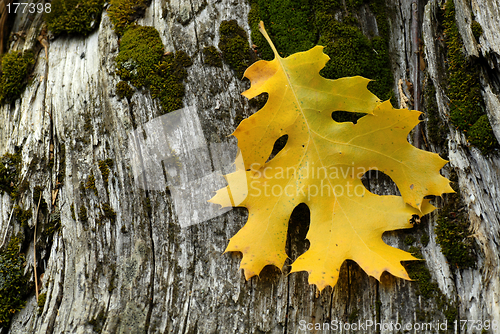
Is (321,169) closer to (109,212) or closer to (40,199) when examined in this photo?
(109,212)

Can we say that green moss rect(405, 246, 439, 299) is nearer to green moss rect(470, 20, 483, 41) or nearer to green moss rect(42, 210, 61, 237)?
green moss rect(470, 20, 483, 41)

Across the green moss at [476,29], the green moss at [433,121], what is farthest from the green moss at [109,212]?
the green moss at [476,29]

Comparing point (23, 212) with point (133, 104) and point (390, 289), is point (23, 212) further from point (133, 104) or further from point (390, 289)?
point (390, 289)

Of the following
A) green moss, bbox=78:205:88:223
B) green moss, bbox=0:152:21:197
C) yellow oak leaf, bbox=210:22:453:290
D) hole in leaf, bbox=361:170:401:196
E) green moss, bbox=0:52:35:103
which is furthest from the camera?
green moss, bbox=0:52:35:103

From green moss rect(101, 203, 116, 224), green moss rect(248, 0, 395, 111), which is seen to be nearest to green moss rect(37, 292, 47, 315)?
green moss rect(101, 203, 116, 224)

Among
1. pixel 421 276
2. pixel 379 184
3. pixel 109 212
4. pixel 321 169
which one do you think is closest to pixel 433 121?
pixel 379 184

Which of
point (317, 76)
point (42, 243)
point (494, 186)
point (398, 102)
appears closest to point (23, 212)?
point (42, 243)
